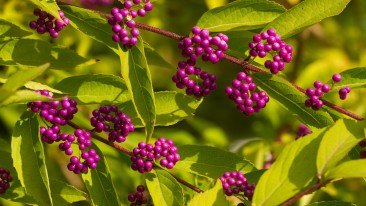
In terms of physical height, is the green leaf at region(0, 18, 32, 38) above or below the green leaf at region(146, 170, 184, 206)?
above

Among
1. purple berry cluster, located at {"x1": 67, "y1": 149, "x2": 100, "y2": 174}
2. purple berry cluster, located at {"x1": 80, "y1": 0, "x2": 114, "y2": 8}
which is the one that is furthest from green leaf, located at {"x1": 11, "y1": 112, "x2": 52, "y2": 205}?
purple berry cluster, located at {"x1": 80, "y1": 0, "x2": 114, "y2": 8}

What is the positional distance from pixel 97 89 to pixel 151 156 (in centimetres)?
28

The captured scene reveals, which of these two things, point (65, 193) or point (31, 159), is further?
point (65, 193)

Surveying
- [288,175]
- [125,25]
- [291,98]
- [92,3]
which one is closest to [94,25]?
[125,25]

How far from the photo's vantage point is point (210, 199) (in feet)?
5.57

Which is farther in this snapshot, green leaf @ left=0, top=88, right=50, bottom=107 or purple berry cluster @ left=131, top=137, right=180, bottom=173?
purple berry cluster @ left=131, top=137, right=180, bottom=173

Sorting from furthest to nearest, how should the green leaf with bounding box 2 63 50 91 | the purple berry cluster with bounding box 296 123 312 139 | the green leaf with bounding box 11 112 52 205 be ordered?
the purple berry cluster with bounding box 296 123 312 139 → the green leaf with bounding box 11 112 52 205 → the green leaf with bounding box 2 63 50 91

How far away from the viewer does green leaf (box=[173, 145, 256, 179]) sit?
2.03 m

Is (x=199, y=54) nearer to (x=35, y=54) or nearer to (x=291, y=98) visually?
(x=291, y=98)

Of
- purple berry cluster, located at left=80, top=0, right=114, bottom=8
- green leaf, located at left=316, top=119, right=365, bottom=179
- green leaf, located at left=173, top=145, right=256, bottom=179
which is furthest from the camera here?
purple berry cluster, located at left=80, top=0, right=114, bottom=8

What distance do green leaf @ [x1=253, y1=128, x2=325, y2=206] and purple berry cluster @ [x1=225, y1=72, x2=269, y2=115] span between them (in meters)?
0.29

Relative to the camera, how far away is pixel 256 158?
10.3ft

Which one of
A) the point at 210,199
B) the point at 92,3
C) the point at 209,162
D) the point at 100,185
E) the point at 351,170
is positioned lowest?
the point at 92,3

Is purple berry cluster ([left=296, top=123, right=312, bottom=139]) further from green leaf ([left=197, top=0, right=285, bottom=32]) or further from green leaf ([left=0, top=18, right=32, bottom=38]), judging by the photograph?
green leaf ([left=0, top=18, right=32, bottom=38])
